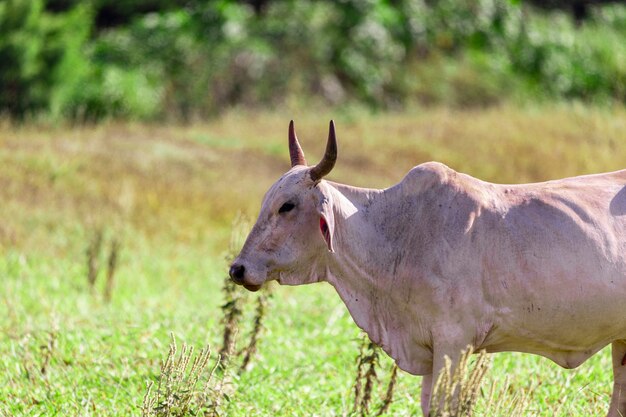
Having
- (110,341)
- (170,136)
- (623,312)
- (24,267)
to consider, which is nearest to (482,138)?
(170,136)

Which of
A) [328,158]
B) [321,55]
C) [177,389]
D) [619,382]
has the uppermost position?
[321,55]

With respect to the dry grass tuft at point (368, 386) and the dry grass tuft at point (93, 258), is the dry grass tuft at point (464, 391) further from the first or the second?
the dry grass tuft at point (93, 258)

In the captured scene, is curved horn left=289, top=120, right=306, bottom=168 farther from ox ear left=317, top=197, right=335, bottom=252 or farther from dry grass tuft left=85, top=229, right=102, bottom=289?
dry grass tuft left=85, top=229, right=102, bottom=289

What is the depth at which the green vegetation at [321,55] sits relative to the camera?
666 inches

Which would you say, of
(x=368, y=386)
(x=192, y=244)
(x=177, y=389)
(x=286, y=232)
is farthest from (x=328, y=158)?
(x=192, y=244)

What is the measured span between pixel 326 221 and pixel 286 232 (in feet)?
0.61

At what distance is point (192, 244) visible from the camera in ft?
34.1

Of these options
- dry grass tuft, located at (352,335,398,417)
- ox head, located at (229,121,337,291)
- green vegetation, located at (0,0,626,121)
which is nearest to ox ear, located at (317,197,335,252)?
ox head, located at (229,121,337,291)

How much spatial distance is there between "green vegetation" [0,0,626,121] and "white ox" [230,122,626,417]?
11.8m

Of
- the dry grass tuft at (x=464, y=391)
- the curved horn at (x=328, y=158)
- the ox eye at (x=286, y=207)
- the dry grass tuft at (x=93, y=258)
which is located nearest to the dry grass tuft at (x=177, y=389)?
the ox eye at (x=286, y=207)

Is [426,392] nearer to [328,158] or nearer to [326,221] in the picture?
[326,221]

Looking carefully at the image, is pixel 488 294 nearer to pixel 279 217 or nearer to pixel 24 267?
pixel 279 217

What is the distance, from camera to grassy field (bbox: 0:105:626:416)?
5148 millimetres

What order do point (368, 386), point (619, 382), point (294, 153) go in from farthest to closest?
1. point (368, 386)
2. point (619, 382)
3. point (294, 153)
